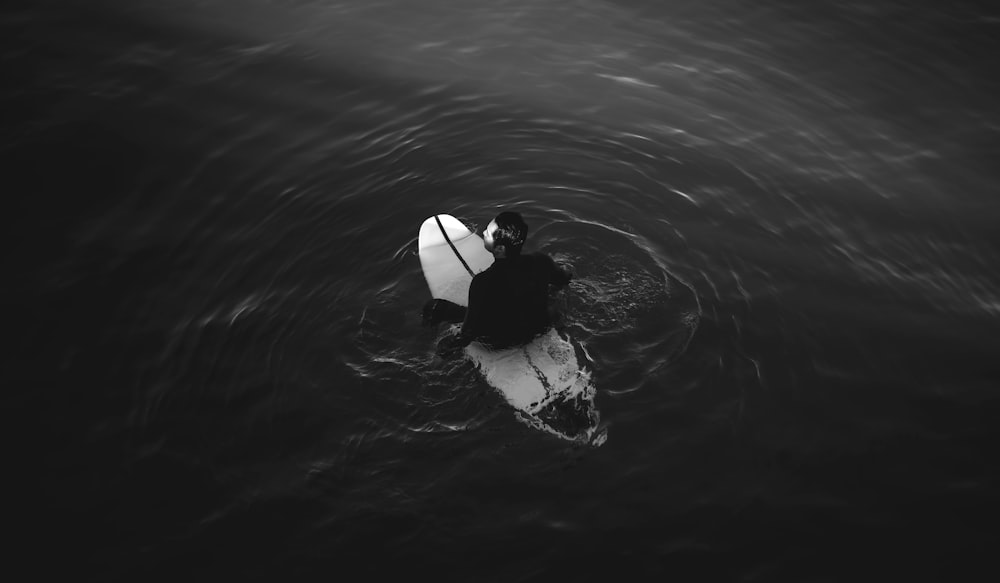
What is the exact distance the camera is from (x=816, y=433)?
5.96m

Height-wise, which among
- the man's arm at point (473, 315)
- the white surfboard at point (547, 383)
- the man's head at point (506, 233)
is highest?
the man's head at point (506, 233)

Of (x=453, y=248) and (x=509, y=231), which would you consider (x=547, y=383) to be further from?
(x=453, y=248)

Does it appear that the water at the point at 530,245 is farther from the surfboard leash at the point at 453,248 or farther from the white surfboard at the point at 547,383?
the surfboard leash at the point at 453,248

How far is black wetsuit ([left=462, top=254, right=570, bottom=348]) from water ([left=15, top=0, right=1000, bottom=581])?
58 cm

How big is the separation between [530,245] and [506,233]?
249 centimetres

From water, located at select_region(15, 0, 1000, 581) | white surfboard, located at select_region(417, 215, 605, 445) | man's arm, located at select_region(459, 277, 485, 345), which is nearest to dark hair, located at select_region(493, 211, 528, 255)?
man's arm, located at select_region(459, 277, 485, 345)

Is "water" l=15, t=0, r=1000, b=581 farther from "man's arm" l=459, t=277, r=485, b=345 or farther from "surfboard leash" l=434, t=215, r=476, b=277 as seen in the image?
"surfboard leash" l=434, t=215, r=476, b=277

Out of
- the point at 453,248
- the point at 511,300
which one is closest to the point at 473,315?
the point at 511,300

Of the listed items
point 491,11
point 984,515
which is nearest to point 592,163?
point 491,11

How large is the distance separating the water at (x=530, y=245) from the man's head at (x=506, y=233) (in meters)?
1.40

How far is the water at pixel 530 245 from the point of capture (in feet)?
17.5

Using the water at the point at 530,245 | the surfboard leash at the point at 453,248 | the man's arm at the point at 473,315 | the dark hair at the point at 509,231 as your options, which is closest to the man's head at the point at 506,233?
the dark hair at the point at 509,231

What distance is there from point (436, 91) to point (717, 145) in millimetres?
4510

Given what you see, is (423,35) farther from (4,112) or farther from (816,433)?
(816,433)
